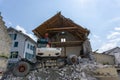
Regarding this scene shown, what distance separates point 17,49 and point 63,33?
646 inches

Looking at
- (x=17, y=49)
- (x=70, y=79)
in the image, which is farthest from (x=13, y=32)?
(x=70, y=79)

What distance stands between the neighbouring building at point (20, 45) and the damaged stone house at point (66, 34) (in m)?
13.1

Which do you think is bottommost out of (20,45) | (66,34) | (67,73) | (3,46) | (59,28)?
(67,73)

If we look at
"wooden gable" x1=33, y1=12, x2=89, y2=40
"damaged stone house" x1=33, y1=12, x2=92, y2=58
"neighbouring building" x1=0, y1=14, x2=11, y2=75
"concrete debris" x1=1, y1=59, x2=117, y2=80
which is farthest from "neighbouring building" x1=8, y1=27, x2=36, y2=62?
"concrete debris" x1=1, y1=59, x2=117, y2=80

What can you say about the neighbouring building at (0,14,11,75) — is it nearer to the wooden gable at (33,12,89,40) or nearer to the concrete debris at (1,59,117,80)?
the wooden gable at (33,12,89,40)

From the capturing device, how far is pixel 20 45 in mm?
32844

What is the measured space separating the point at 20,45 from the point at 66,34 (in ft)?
53.8

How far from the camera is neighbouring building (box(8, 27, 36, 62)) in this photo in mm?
31766

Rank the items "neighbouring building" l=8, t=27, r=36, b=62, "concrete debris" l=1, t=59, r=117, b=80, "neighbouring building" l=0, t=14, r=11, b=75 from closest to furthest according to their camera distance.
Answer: "concrete debris" l=1, t=59, r=117, b=80
"neighbouring building" l=0, t=14, r=11, b=75
"neighbouring building" l=8, t=27, r=36, b=62

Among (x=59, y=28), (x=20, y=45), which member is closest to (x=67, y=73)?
(x=59, y=28)

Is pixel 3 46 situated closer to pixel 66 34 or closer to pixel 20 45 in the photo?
pixel 20 45

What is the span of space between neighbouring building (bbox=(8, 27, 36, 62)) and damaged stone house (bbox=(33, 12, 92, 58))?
13.1m

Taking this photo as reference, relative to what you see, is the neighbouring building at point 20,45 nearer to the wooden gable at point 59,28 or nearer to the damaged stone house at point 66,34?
the damaged stone house at point 66,34

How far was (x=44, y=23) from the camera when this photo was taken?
63.1 ft
